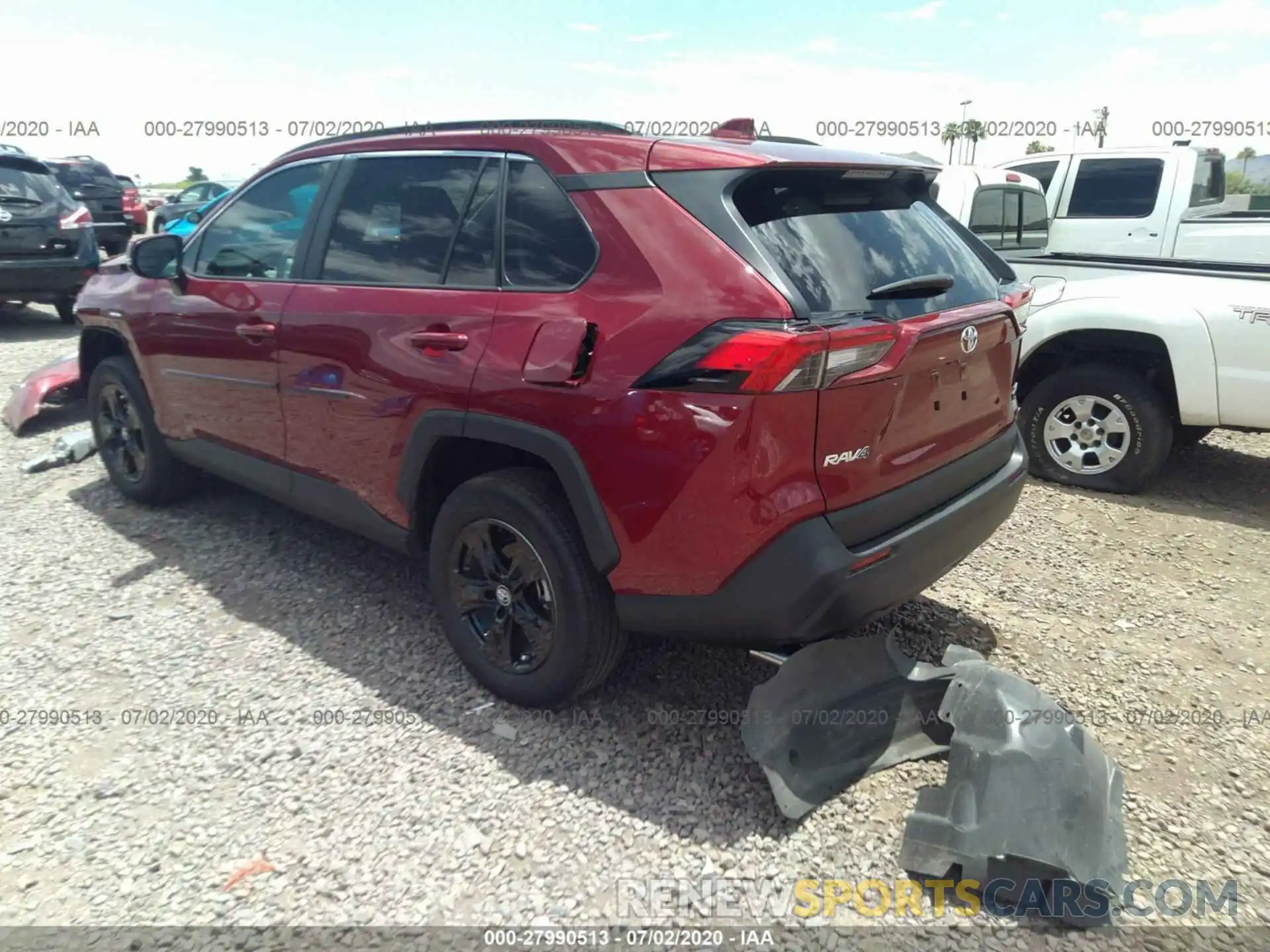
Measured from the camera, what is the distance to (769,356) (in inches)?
85.7

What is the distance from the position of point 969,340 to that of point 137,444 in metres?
4.18

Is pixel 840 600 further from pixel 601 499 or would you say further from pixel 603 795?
pixel 603 795

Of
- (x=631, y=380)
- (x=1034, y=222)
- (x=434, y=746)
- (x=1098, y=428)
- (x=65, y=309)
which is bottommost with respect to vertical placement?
(x=434, y=746)

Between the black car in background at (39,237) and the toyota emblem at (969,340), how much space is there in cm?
881

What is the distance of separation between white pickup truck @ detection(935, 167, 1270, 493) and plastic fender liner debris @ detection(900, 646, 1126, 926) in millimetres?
2784

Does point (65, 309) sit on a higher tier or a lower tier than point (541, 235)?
lower

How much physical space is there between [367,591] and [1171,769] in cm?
306

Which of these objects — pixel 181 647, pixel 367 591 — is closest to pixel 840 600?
pixel 367 591

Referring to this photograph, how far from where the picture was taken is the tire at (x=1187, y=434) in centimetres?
520

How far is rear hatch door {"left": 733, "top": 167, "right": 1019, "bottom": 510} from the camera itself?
2303mm

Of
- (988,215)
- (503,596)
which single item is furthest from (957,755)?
(988,215)

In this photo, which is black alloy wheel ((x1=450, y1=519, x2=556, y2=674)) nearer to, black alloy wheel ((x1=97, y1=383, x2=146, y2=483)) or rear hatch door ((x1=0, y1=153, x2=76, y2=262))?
black alloy wheel ((x1=97, y1=383, x2=146, y2=483))

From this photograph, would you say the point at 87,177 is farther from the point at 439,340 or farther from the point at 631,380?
the point at 631,380

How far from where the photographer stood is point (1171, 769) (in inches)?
107
